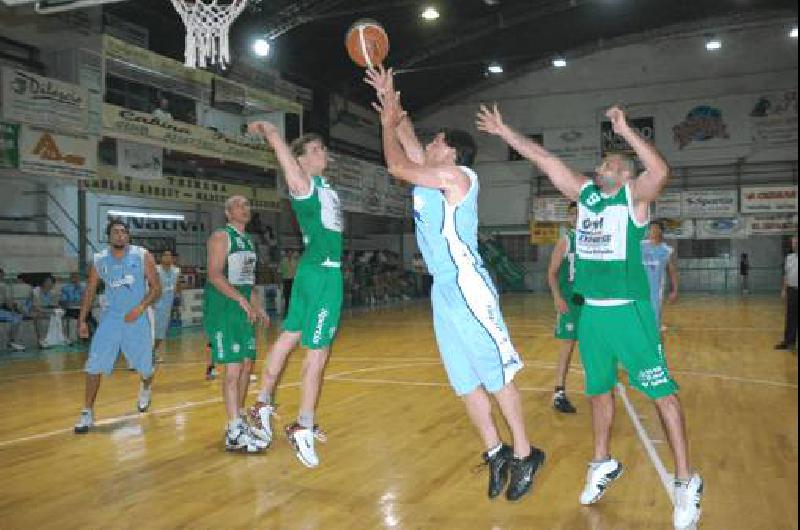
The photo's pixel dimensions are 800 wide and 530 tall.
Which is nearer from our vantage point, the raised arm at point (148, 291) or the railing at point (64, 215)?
the raised arm at point (148, 291)

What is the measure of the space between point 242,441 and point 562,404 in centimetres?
292

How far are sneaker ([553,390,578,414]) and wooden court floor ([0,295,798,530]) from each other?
101 mm

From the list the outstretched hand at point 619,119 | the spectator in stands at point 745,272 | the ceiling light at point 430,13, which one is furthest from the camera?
the spectator in stands at point 745,272

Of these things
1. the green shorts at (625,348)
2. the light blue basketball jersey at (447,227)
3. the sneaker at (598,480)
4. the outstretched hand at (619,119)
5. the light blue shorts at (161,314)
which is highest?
the outstretched hand at (619,119)

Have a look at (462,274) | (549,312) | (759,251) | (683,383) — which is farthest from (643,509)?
(759,251)

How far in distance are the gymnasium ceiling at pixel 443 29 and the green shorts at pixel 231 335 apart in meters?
12.3

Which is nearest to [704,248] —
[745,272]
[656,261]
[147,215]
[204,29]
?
[745,272]

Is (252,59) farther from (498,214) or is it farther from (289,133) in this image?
(498,214)

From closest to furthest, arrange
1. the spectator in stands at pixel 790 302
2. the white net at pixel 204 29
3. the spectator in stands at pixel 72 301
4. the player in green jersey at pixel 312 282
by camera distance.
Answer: the player in green jersey at pixel 312 282, the white net at pixel 204 29, the spectator in stands at pixel 790 302, the spectator in stands at pixel 72 301

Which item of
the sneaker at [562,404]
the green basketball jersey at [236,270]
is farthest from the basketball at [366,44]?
the sneaker at [562,404]

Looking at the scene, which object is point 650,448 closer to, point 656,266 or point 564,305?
point 564,305

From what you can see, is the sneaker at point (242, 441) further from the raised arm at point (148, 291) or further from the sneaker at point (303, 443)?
the raised arm at point (148, 291)

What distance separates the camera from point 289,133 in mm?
18906

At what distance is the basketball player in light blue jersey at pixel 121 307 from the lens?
19.8 feet
